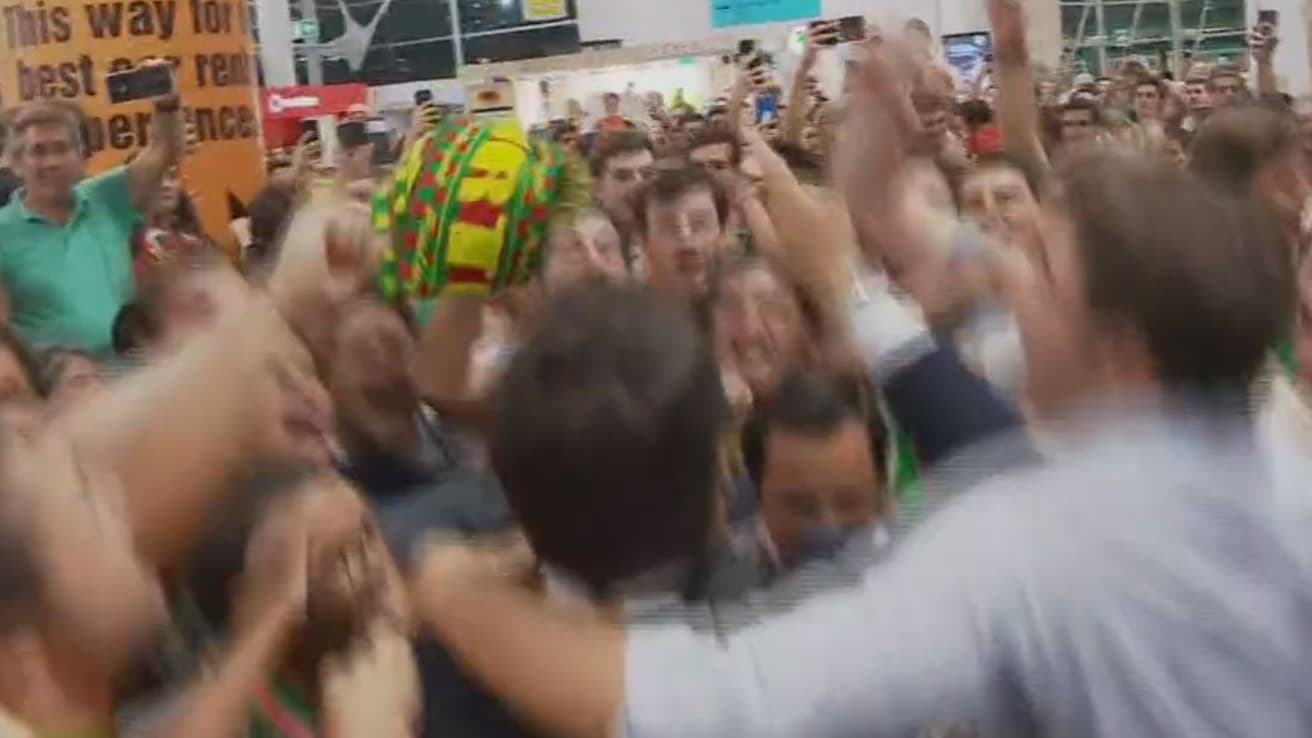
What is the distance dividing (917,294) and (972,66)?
12.5m

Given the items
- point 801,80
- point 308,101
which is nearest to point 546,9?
point 308,101

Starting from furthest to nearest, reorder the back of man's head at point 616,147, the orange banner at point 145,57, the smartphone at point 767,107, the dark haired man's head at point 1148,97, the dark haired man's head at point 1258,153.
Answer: the smartphone at point 767,107, the dark haired man's head at point 1148,97, the back of man's head at point 616,147, the orange banner at point 145,57, the dark haired man's head at point 1258,153

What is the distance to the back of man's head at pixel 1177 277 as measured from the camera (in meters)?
1.40

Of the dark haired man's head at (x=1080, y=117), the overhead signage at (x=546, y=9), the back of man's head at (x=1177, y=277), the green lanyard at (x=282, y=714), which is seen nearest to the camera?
the back of man's head at (x=1177, y=277)

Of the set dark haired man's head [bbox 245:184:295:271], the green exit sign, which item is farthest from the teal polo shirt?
the green exit sign

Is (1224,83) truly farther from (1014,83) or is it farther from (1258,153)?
(1014,83)

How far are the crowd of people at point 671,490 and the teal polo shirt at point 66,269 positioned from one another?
173cm

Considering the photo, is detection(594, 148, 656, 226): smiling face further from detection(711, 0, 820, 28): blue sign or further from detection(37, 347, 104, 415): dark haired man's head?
detection(711, 0, 820, 28): blue sign

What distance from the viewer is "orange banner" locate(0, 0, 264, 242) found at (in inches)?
203

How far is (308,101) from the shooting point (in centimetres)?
1658

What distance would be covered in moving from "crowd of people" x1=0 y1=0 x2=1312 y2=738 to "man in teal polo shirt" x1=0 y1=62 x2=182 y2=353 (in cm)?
176

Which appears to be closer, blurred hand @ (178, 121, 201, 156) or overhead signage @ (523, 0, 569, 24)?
blurred hand @ (178, 121, 201, 156)

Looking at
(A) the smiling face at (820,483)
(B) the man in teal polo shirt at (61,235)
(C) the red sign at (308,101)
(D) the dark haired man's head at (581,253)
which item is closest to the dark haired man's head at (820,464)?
(A) the smiling face at (820,483)

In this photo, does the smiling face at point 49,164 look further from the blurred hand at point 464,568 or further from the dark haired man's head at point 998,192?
the blurred hand at point 464,568
